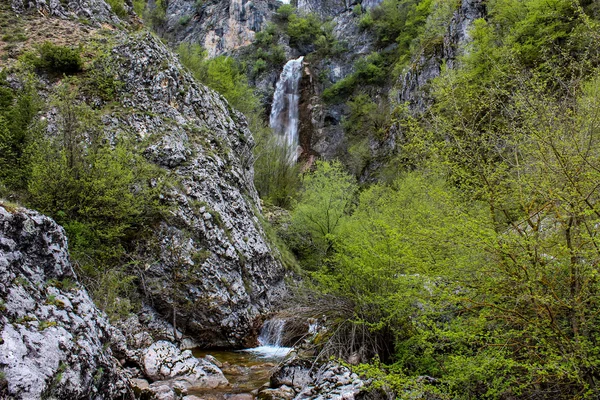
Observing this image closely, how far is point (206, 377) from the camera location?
26.8ft

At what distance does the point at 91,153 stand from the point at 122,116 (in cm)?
562

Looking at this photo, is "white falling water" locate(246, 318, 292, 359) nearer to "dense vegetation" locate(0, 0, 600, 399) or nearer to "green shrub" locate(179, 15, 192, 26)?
"dense vegetation" locate(0, 0, 600, 399)

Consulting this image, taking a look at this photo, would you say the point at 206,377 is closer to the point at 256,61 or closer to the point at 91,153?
the point at 91,153

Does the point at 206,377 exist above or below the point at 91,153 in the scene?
below

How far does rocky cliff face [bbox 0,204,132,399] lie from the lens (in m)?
3.63

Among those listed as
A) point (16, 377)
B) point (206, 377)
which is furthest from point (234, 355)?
point (16, 377)

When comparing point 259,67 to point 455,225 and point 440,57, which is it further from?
point 455,225

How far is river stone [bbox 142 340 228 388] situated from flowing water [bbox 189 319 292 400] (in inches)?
12.3

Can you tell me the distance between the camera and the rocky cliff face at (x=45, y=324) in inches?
143

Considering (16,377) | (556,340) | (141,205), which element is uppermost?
(141,205)

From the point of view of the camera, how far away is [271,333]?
488 inches

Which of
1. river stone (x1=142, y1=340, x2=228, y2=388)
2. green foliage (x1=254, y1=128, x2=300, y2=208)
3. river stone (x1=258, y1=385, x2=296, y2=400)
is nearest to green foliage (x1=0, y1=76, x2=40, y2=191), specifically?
river stone (x1=142, y1=340, x2=228, y2=388)

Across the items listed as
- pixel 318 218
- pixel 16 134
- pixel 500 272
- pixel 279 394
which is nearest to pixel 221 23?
pixel 318 218

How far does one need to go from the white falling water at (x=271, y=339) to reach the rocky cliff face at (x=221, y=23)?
51605 millimetres
